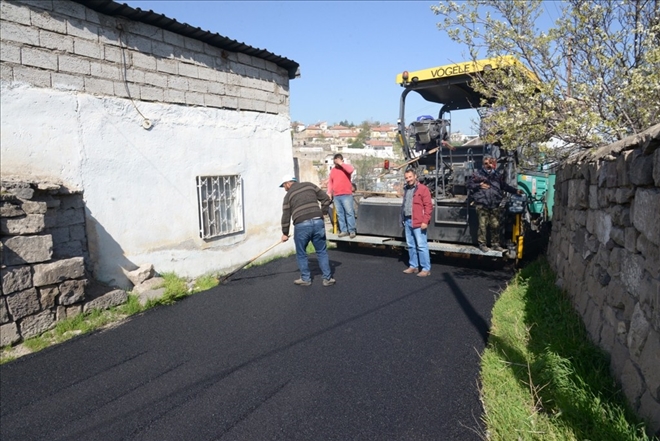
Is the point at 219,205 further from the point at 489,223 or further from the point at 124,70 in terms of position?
the point at 489,223

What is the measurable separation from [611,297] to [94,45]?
6211mm

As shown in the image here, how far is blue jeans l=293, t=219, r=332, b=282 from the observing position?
251 inches

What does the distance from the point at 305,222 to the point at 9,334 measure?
11.8ft

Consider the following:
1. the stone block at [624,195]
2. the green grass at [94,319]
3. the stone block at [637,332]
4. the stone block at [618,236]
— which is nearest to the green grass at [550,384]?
the stone block at [637,332]

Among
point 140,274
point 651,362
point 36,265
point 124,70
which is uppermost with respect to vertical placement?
point 124,70

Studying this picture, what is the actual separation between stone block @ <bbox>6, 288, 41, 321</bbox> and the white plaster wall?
1079 mm

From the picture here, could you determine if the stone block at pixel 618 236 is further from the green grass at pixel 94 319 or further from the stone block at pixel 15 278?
the stone block at pixel 15 278

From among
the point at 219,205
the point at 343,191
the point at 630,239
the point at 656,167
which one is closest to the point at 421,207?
the point at 343,191

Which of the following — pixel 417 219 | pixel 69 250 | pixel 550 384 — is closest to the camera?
pixel 550 384

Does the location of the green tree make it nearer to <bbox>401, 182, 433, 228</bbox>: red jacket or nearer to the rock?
<bbox>401, 182, 433, 228</bbox>: red jacket

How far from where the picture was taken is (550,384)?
301cm

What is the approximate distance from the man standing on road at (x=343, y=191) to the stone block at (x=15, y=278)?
5.08 metres

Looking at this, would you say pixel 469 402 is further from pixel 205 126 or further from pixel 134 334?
pixel 205 126

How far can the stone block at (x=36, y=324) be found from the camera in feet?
14.6
